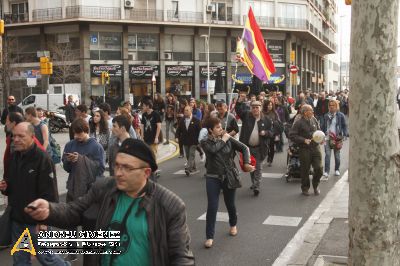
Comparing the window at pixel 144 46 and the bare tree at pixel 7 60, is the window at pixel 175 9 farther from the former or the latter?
the bare tree at pixel 7 60

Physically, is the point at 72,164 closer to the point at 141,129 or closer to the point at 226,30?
the point at 141,129

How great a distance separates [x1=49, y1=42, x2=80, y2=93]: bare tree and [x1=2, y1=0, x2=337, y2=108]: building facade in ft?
0.26

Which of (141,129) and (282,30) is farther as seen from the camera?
(282,30)

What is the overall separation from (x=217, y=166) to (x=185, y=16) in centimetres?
3943

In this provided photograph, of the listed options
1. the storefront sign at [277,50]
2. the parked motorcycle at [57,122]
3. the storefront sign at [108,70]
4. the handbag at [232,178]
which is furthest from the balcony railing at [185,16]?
the handbag at [232,178]

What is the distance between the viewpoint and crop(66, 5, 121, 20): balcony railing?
40.6 meters

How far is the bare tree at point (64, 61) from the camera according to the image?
4112 centimetres

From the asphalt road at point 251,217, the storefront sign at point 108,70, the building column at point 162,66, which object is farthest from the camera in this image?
the building column at point 162,66

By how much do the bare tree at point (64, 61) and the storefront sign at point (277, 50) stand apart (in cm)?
1853

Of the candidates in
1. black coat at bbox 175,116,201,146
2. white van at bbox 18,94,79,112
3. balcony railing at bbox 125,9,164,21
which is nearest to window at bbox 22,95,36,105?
white van at bbox 18,94,79,112

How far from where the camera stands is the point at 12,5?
43.9 meters

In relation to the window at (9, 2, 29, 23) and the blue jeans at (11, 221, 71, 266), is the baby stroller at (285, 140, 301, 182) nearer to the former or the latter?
the blue jeans at (11, 221, 71, 266)

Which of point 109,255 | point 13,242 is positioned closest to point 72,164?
point 13,242

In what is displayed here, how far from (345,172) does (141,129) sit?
488 cm
